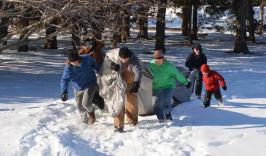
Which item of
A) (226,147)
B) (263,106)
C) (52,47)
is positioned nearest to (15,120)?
(226,147)

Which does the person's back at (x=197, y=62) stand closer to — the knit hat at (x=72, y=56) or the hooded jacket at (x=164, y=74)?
the hooded jacket at (x=164, y=74)

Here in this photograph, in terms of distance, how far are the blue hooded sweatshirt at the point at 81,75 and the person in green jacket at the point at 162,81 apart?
1.13 metres

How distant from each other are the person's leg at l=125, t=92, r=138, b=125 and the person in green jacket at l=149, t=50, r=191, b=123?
38cm

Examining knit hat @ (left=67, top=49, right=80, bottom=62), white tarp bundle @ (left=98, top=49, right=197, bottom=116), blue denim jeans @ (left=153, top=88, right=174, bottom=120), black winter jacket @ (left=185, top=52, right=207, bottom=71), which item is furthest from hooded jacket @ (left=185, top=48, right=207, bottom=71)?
knit hat @ (left=67, top=49, right=80, bottom=62)

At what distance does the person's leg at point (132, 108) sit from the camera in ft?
33.1

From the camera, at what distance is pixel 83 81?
1002 cm

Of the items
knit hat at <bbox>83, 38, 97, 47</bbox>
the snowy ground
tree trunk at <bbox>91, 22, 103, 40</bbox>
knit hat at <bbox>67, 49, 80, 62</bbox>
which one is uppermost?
tree trunk at <bbox>91, 22, 103, 40</bbox>

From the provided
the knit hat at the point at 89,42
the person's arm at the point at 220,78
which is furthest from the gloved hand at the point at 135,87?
the person's arm at the point at 220,78

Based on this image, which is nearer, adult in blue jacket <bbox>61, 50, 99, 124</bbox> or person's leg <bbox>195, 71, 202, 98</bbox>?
adult in blue jacket <bbox>61, 50, 99, 124</bbox>

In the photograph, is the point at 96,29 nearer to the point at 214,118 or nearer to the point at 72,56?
the point at 72,56

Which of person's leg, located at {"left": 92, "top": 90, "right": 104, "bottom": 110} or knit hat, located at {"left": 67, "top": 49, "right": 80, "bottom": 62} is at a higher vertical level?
knit hat, located at {"left": 67, "top": 49, "right": 80, "bottom": 62}

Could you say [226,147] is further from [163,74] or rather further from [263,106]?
[263,106]

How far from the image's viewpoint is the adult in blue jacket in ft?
32.2

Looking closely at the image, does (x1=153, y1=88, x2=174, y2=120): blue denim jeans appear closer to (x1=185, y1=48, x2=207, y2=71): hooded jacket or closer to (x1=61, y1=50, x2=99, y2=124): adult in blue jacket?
(x1=61, y1=50, x2=99, y2=124): adult in blue jacket
